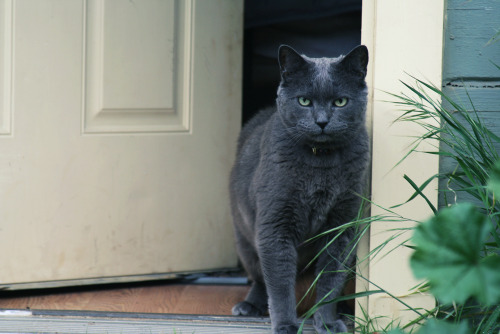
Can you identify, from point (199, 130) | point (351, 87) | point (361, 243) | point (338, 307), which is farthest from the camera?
point (199, 130)

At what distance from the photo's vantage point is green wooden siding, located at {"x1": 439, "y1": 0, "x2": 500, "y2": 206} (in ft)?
5.82

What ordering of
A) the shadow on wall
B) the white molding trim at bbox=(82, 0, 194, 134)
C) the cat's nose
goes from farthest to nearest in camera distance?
the shadow on wall → the white molding trim at bbox=(82, 0, 194, 134) → the cat's nose

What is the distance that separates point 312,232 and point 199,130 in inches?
28.8

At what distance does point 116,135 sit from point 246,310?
78 cm

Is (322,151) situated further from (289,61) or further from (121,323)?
(121,323)

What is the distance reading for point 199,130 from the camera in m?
2.36

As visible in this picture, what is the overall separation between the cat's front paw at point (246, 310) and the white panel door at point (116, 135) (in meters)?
0.40

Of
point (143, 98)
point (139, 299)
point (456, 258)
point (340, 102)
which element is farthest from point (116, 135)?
point (456, 258)

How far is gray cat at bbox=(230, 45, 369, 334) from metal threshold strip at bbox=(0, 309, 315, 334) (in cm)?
17

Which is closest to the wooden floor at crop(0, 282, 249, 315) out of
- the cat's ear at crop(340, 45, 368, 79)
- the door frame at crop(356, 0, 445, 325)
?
the door frame at crop(356, 0, 445, 325)

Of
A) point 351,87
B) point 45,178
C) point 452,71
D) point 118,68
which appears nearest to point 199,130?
point 118,68

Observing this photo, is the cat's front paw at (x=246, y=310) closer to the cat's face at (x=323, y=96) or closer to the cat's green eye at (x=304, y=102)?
the cat's face at (x=323, y=96)

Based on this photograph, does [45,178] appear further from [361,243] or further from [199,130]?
[361,243]

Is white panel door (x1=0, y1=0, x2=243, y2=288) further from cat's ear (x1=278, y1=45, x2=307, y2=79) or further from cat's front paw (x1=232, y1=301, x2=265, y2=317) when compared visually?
cat's ear (x1=278, y1=45, x2=307, y2=79)
